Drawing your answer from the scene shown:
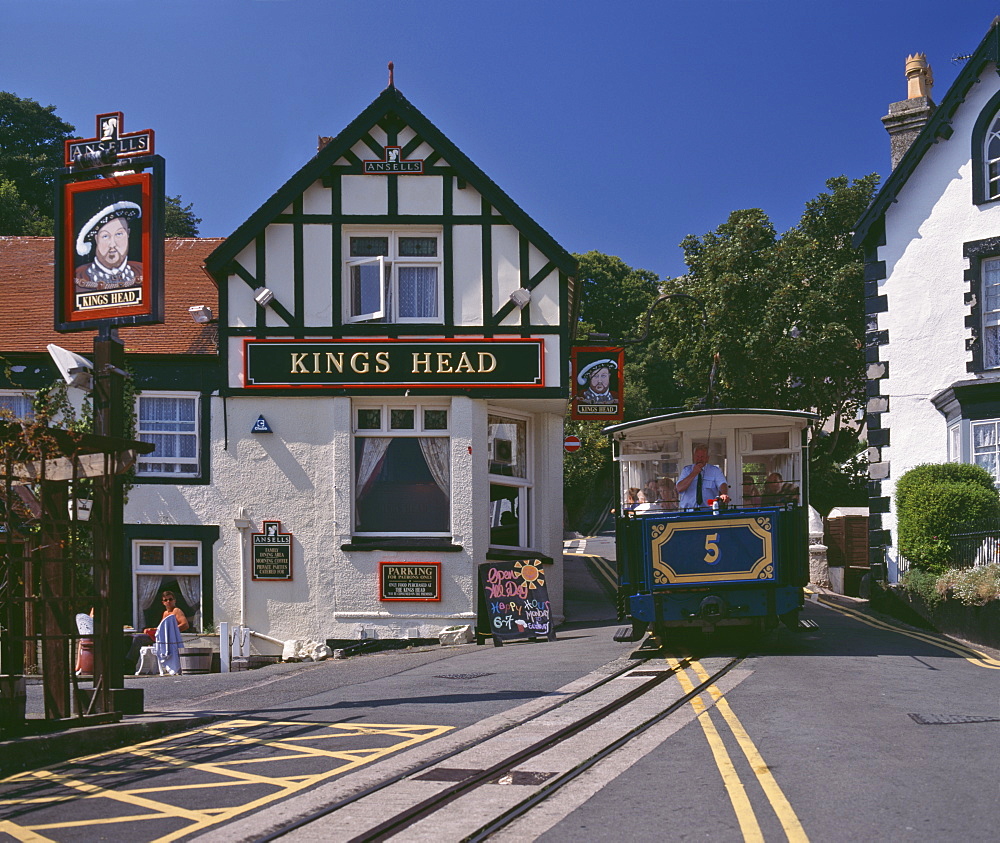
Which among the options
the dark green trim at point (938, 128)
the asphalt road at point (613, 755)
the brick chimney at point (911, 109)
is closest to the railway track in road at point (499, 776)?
the asphalt road at point (613, 755)

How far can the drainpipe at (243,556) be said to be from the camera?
19391 millimetres

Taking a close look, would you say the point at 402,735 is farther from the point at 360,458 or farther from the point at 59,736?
the point at 360,458

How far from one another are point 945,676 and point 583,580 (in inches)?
585

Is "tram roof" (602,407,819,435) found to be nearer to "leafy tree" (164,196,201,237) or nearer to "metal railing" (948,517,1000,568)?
"metal railing" (948,517,1000,568)

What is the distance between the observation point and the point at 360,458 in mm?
19562

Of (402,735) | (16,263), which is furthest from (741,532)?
(16,263)

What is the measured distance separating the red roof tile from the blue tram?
8.78 meters

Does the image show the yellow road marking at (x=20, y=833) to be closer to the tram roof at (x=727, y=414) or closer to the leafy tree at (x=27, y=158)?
the tram roof at (x=727, y=414)

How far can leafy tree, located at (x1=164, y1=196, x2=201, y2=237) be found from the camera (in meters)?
53.7

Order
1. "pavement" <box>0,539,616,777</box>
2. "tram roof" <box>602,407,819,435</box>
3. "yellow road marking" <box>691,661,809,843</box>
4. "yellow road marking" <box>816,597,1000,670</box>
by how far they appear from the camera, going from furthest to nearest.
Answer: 1. "tram roof" <box>602,407,819,435</box>
2. "yellow road marking" <box>816,597,1000,670</box>
3. "pavement" <box>0,539,616,777</box>
4. "yellow road marking" <box>691,661,809,843</box>

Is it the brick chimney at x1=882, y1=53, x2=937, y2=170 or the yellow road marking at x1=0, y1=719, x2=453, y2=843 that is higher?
the brick chimney at x1=882, y1=53, x2=937, y2=170

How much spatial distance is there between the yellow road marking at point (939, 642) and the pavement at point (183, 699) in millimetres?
4249

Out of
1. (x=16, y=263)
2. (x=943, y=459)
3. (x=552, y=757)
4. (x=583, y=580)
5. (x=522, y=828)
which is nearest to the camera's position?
(x=522, y=828)

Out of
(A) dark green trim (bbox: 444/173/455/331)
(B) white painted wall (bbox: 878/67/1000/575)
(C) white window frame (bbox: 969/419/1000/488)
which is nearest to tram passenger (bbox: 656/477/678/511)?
(A) dark green trim (bbox: 444/173/455/331)
